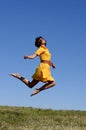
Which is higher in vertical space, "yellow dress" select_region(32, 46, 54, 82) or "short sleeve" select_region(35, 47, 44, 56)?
"short sleeve" select_region(35, 47, 44, 56)

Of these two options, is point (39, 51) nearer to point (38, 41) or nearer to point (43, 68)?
point (38, 41)

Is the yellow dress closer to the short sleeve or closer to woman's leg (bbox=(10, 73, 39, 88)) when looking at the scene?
the short sleeve

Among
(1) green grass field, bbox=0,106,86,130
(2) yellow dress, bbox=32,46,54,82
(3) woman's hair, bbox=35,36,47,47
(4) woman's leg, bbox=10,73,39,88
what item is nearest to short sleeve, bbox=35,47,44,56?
(2) yellow dress, bbox=32,46,54,82

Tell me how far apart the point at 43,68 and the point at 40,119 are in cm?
808

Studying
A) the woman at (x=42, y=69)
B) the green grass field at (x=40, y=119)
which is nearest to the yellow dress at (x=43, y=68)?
the woman at (x=42, y=69)

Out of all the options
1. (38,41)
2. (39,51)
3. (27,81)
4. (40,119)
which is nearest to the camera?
(39,51)

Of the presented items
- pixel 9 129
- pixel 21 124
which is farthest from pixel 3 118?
pixel 9 129

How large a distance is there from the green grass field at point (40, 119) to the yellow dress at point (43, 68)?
3.88 metres

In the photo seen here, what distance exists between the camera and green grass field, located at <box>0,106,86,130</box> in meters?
22.4

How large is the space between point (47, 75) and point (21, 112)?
33.4ft

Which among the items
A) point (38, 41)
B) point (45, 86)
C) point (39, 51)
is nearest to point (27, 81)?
point (45, 86)

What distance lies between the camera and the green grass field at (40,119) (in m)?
22.4

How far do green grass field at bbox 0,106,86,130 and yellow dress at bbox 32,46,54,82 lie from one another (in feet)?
12.7

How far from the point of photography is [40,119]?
25719 mm
